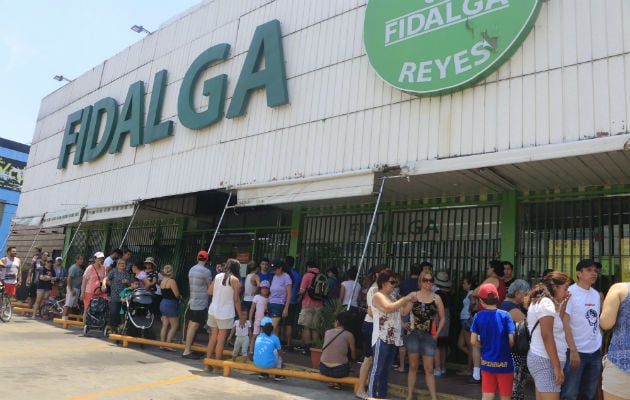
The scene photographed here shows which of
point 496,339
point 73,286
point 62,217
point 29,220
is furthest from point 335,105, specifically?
point 29,220

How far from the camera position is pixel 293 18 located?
32.2ft

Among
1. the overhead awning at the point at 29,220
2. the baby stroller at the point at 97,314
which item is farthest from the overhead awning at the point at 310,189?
the overhead awning at the point at 29,220

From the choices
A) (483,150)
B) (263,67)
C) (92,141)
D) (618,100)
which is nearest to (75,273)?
(92,141)

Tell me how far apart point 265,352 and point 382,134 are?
377 cm

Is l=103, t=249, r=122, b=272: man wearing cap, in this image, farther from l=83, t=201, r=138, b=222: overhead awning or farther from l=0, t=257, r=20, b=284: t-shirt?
l=0, t=257, r=20, b=284: t-shirt

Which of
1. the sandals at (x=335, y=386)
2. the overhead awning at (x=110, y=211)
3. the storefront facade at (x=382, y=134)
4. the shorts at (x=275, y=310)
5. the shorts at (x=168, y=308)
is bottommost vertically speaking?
the sandals at (x=335, y=386)

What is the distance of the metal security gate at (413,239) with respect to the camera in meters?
8.41

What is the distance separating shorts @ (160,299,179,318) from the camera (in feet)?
30.2

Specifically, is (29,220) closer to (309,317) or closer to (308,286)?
(308,286)

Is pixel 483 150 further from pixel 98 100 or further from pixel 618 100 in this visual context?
pixel 98 100

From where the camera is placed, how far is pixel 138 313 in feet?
31.2

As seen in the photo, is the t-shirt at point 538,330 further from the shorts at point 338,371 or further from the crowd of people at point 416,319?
the shorts at point 338,371

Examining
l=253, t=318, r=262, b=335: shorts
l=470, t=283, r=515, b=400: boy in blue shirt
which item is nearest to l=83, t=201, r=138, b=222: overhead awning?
l=253, t=318, r=262, b=335: shorts

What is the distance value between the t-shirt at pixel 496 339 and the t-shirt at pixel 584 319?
22.7 inches
